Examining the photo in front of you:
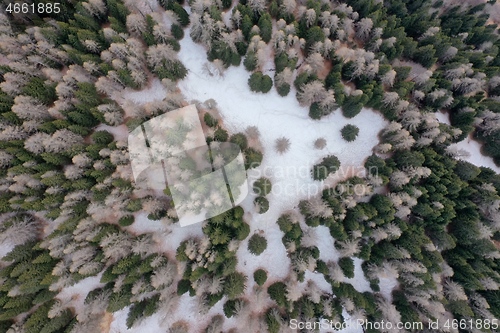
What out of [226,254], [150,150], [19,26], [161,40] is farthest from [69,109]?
[226,254]

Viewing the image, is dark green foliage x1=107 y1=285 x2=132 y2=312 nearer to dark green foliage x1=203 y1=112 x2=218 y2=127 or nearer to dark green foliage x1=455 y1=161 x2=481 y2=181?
dark green foliage x1=203 y1=112 x2=218 y2=127

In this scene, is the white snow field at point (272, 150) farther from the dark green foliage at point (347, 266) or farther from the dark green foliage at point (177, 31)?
the dark green foliage at point (347, 266)

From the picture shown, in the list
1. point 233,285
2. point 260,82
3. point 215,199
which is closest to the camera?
point 215,199

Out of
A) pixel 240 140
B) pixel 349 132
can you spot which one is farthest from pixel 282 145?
pixel 349 132

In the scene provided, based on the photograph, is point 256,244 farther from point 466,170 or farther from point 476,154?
point 476,154

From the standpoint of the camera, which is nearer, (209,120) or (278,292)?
(209,120)

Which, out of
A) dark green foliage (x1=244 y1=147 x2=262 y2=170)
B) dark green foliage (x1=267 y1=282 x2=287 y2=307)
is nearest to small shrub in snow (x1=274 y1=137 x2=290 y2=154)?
dark green foliage (x1=244 y1=147 x2=262 y2=170)
